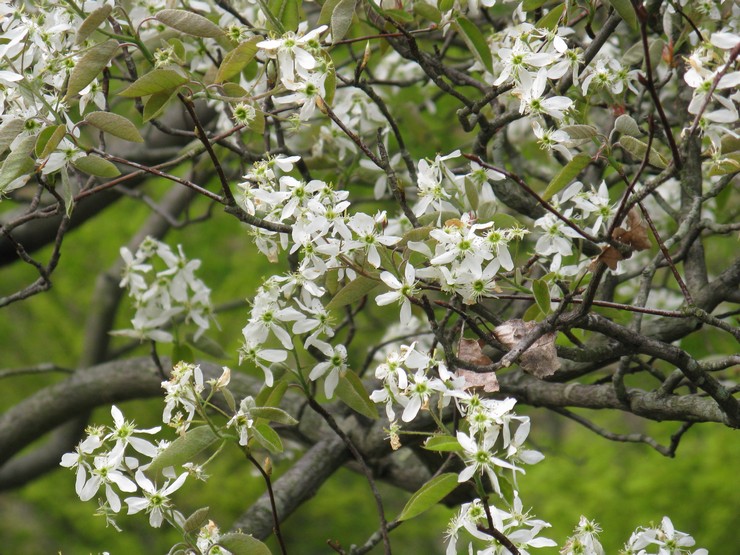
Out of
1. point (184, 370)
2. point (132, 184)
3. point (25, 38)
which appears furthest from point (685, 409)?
point (132, 184)

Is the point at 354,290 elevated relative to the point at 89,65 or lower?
lower

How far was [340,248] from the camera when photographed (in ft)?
6.23

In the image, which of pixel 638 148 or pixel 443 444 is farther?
pixel 638 148

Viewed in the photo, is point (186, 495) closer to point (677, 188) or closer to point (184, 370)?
point (677, 188)

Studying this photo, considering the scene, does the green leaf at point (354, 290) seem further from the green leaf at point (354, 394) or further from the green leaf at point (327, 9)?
the green leaf at point (327, 9)

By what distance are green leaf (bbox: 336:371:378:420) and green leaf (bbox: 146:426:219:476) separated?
16.1 inches

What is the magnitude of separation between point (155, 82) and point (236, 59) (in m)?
0.22

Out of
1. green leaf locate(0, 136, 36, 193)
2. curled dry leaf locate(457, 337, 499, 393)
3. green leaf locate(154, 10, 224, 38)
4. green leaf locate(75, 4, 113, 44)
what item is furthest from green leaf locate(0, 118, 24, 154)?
curled dry leaf locate(457, 337, 499, 393)

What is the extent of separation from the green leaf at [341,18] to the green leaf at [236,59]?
0.58 ft

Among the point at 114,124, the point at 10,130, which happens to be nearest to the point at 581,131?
the point at 114,124

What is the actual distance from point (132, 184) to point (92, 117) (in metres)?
2.84

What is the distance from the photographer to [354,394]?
2.11 m

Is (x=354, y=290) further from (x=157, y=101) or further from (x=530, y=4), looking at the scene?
(x=530, y=4)

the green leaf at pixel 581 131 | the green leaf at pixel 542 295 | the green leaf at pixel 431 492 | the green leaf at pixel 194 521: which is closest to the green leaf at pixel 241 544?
the green leaf at pixel 194 521
